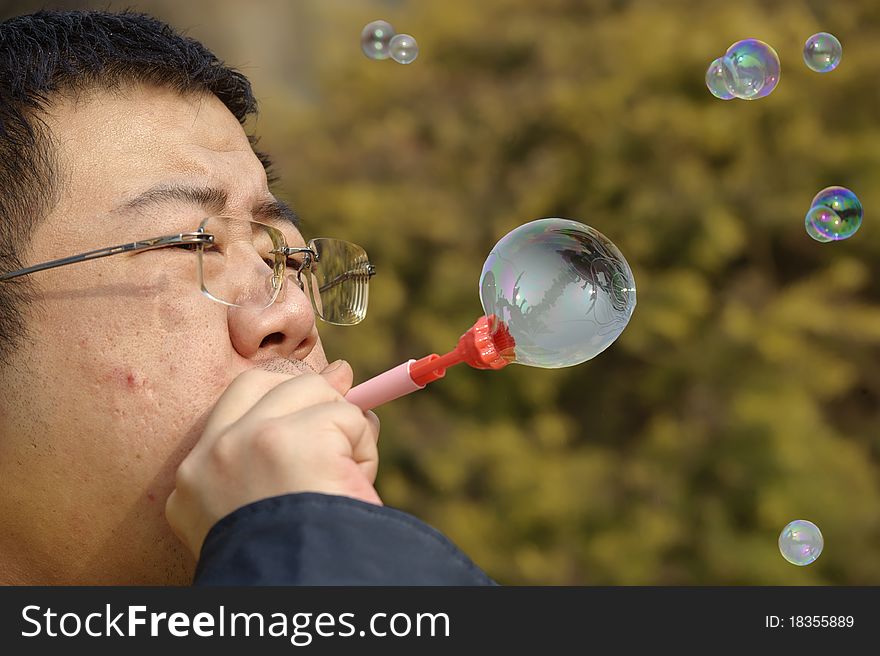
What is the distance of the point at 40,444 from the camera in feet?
4.97

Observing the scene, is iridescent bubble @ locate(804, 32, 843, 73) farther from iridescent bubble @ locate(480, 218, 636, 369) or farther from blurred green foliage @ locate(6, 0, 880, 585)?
iridescent bubble @ locate(480, 218, 636, 369)

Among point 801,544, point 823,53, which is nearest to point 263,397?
point 801,544

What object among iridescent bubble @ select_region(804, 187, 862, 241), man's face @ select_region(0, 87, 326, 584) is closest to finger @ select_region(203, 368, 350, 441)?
man's face @ select_region(0, 87, 326, 584)

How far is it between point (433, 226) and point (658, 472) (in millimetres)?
1510

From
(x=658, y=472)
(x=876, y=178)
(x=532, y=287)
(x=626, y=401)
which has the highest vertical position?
(x=876, y=178)

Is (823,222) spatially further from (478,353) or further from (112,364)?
(112,364)

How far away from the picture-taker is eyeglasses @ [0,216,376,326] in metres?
1.58

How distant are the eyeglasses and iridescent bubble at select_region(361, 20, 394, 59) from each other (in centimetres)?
153

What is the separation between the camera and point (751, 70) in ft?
9.21

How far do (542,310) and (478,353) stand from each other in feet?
0.42

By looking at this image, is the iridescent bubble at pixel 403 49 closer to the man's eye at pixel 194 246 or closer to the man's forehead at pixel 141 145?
the man's forehead at pixel 141 145

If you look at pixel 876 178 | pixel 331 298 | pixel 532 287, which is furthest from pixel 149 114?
pixel 876 178

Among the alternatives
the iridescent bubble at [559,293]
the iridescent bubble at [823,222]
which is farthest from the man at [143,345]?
the iridescent bubble at [823,222]

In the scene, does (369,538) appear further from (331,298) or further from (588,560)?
(588,560)
